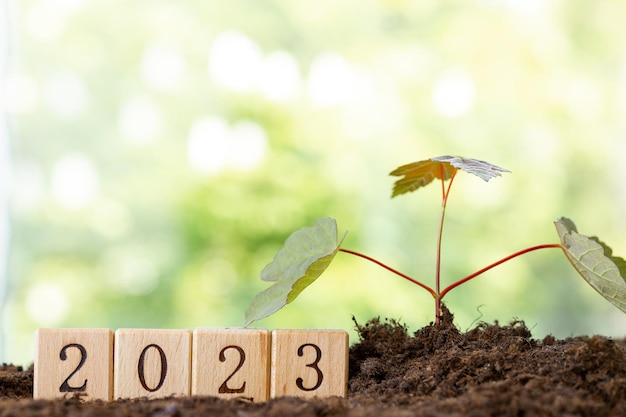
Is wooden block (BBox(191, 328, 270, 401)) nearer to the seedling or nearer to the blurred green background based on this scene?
the seedling

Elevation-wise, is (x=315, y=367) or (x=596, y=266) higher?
(x=596, y=266)

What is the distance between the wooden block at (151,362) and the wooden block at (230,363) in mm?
18

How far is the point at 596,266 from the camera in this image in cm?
104

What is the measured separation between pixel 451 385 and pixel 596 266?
33 cm

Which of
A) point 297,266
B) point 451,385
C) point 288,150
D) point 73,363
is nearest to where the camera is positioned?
point 451,385

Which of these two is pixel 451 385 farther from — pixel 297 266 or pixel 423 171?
pixel 423 171

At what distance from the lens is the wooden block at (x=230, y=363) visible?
1007mm

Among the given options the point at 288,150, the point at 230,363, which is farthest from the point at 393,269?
the point at 288,150

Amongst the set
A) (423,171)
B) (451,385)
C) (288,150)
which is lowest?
(451,385)

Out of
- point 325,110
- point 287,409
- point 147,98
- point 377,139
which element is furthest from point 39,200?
point 287,409

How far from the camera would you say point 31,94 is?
Result: 310 centimetres

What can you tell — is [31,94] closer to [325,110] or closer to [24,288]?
[24,288]

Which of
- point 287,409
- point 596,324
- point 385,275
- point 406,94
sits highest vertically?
point 406,94

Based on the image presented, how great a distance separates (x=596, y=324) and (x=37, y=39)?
10.5ft
